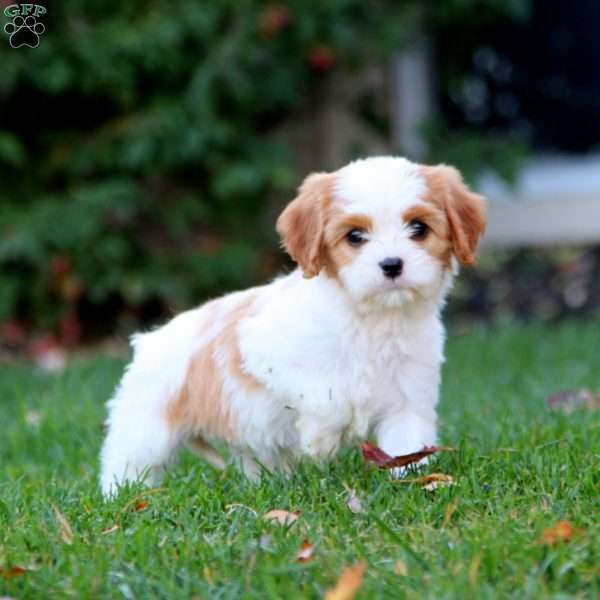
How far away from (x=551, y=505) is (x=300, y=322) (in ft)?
3.72

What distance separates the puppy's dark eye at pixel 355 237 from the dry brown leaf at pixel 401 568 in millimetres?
1296

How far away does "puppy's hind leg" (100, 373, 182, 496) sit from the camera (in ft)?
14.9

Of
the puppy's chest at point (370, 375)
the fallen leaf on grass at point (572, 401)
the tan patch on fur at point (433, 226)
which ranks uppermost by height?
the tan patch on fur at point (433, 226)

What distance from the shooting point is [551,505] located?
355 cm

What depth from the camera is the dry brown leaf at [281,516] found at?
3.50 meters

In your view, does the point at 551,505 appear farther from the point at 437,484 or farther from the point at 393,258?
the point at 393,258

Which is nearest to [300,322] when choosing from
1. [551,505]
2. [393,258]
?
[393,258]

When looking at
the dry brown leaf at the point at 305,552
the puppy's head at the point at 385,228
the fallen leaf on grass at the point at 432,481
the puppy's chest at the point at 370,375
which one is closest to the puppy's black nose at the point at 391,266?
the puppy's head at the point at 385,228

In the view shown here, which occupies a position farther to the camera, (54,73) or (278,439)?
(54,73)

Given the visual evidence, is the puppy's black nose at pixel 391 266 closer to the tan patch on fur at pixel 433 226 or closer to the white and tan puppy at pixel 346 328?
the white and tan puppy at pixel 346 328

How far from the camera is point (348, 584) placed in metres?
2.88

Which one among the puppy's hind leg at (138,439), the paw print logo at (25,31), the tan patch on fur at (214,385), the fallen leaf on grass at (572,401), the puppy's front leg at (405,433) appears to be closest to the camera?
the puppy's front leg at (405,433)

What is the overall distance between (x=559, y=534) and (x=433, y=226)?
4.20ft

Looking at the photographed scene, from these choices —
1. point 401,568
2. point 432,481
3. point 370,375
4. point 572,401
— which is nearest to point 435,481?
point 432,481
